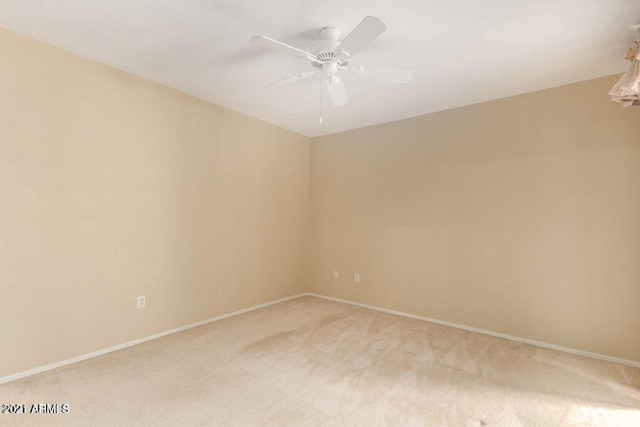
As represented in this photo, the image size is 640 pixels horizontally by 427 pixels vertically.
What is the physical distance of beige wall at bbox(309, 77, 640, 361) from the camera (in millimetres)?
2725

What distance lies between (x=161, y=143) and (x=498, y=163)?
3.58 meters

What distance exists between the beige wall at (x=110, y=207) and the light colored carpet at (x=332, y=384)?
39cm

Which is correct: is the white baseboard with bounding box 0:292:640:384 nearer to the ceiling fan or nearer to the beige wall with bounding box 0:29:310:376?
the beige wall with bounding box 0:29:310:376

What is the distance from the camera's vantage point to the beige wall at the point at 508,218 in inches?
107

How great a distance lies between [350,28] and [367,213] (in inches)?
102

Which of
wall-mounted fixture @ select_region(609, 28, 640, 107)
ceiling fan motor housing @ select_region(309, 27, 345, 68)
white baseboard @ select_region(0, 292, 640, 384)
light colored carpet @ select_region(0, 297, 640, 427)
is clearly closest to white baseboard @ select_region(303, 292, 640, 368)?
white baseboard @ select_region(0, 292, 640, 384)

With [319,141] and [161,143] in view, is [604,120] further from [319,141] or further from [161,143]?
[161,143]

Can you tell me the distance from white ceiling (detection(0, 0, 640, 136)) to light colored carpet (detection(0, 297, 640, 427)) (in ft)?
8.36

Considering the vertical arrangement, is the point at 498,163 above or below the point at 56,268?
above

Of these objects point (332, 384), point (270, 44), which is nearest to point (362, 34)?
point (270, 44)

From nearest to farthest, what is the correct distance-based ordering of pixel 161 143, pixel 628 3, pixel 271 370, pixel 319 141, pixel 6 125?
pixel 628 3 → pixel 6 125 → pixel 271 370 → pixel 161 143 → pixel 319 141

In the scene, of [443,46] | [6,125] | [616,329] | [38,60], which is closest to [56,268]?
[6,125]

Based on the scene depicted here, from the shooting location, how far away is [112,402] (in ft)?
6.40

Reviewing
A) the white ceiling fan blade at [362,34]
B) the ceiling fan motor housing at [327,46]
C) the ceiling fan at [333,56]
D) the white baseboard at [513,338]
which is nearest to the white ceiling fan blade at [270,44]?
the ceiling fan at [333,56]
